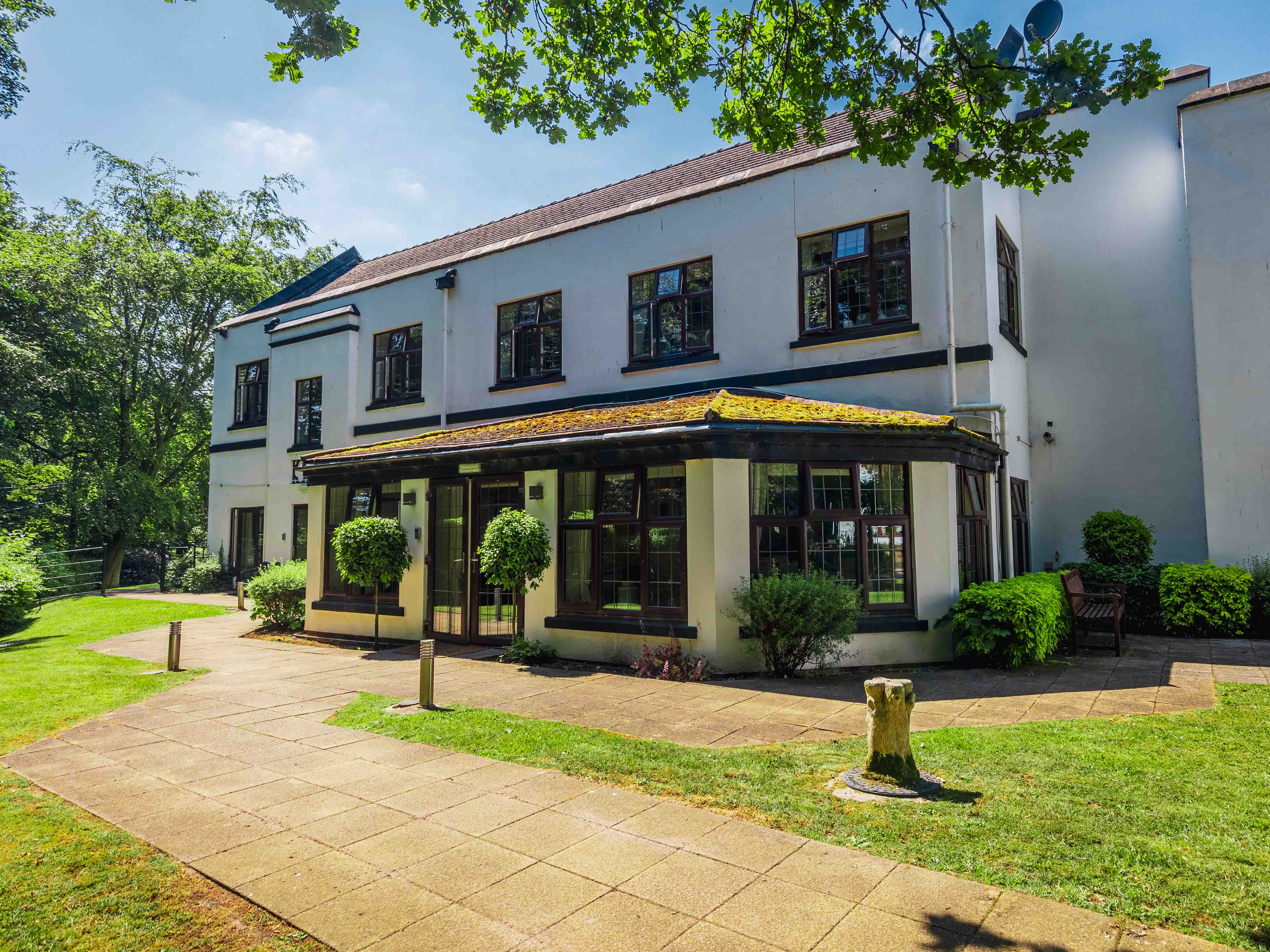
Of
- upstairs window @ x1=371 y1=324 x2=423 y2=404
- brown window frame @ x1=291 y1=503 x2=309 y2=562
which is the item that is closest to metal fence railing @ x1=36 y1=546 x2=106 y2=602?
brown window frame @ x1=291 y1=503 x2=309 y2=562

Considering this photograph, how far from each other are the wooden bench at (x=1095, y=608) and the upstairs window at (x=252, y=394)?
20.2m

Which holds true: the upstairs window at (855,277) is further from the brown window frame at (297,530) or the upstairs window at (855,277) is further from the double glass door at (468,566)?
the brown window frame at (297,530)

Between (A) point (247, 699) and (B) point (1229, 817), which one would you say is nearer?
(B) point (1229, 817)

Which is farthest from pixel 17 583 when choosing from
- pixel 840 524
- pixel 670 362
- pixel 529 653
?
pixel 840 524

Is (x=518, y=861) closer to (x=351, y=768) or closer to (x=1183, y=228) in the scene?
(x=351, y=768)

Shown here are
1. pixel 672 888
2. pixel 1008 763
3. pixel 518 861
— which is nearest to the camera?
pixel 672 888

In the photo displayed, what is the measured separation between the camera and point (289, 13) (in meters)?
5.00

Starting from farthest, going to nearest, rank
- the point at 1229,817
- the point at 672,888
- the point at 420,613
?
the point at 420,613 < the point at 1229,817 < the point at 672,888

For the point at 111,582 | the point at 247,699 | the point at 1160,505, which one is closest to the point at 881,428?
the point at 1160,505

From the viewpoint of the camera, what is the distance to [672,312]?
567 inches

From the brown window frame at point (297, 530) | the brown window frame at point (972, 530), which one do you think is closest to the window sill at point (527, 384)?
the brown window frame at point (297, 530)

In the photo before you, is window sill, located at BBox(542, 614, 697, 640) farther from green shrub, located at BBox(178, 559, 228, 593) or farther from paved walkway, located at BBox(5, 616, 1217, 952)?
green shrub, located at BBox(178, 559, 228, 593)

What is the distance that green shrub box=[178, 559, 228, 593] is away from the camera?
21.8 meters

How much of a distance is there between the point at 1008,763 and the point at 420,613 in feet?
31.1
